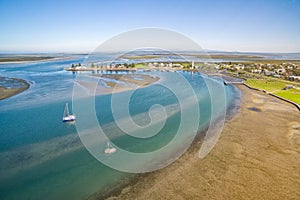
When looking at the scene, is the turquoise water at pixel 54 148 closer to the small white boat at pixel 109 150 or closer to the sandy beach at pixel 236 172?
the small white boat at pixel 109 150

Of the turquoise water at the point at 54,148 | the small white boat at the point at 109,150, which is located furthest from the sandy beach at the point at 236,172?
the small white boat at the point at 109,150

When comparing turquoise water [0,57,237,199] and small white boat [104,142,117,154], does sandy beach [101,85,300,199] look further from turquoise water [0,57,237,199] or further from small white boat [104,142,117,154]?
small white boat [104,142,117,154]

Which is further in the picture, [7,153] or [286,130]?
[286,130]

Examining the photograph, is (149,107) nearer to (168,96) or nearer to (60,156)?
(168,96)

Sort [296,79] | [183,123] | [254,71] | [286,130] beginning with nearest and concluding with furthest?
[286,130]
[183,123]
[296,79]
[254,71]

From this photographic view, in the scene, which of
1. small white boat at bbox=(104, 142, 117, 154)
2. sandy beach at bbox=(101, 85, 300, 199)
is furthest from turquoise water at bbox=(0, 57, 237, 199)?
sandy beach at bbox=(101, 85, 300, 199)

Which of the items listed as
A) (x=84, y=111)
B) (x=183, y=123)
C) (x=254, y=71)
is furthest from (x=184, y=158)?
(x=254, y=71)

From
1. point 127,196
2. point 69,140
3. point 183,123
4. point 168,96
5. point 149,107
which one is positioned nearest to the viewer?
point 127,196

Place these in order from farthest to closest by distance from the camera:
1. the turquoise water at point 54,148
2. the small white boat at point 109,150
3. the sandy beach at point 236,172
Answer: the small white boat at point 109,150, the turquoise water at point 54,148, the sandy beach at point 236,172

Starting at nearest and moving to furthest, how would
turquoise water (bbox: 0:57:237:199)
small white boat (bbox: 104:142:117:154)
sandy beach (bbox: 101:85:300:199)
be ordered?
sandy beach (bbox: 101:85:300:199), turquoise water (bbox: 0:57:237:199), small white boat (bbox: 104:142:117:154)
